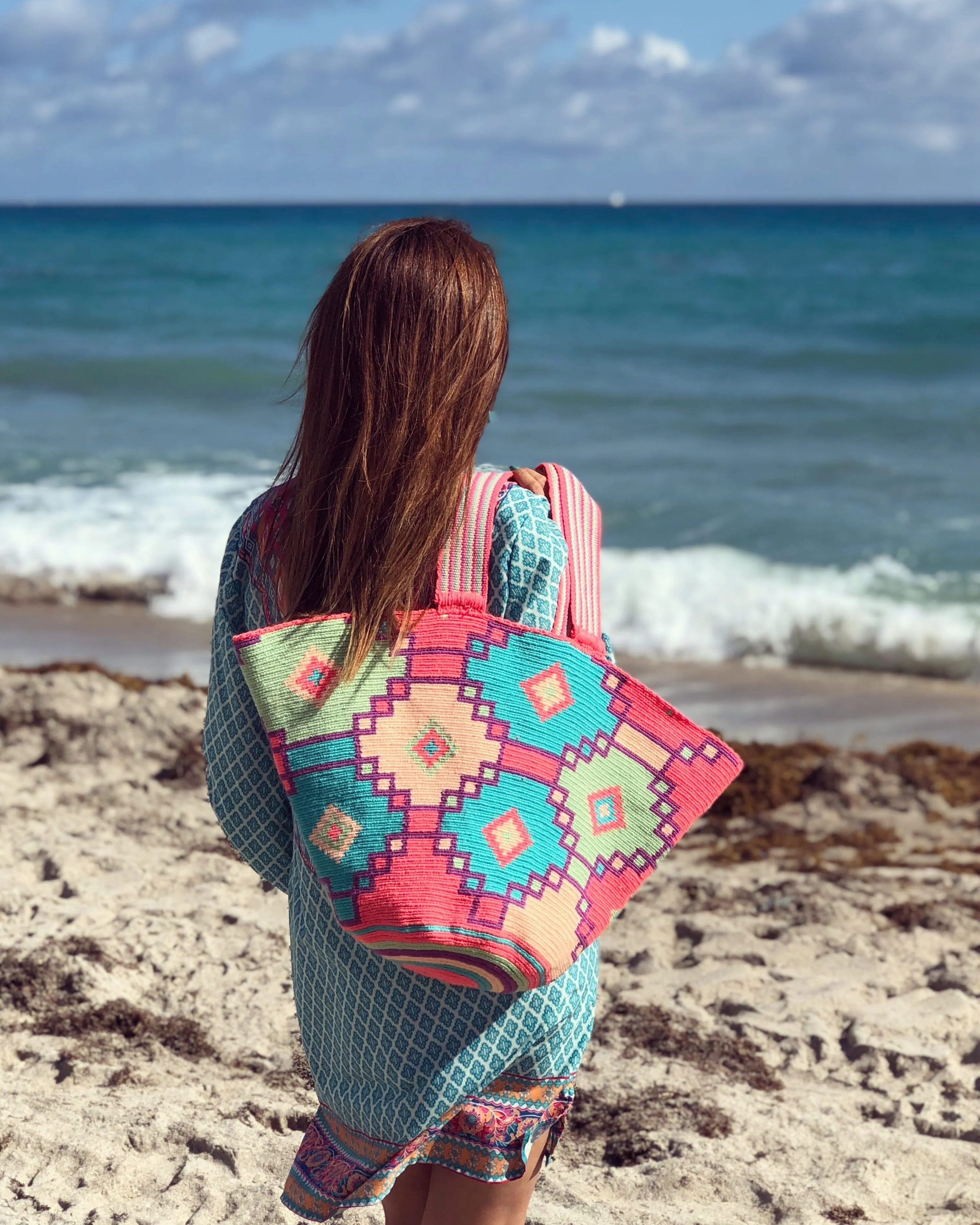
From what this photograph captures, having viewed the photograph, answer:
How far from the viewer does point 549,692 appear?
143cm

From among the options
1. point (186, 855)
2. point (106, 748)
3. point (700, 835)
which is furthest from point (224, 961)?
point (700, 835)

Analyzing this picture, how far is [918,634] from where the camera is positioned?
7.44 m

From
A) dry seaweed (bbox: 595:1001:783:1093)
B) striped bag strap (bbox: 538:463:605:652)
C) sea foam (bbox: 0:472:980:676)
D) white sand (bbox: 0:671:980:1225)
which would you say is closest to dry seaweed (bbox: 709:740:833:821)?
white sand (bbox: 0:671:980:1225)

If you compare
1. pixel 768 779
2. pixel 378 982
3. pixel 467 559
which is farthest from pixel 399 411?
pixel 768 779

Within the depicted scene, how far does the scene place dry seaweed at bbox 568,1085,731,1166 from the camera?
277 centimetres

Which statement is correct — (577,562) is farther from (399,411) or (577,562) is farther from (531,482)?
(399,411)

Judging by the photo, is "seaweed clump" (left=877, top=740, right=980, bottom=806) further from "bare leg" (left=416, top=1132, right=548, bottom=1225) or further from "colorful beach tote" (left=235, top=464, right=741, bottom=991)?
"colorful beach tote" (left=235, top=464, right=741, bottom=991)

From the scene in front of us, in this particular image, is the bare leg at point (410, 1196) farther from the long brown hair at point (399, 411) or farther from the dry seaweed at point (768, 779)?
the dry seaweed at point (768, 779)

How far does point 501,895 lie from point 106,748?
3700 mm

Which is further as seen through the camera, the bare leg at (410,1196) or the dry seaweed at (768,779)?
the dry seaweed at (768,779)

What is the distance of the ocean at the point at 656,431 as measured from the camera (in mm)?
8133

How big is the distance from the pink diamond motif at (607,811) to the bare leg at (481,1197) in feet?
1.54

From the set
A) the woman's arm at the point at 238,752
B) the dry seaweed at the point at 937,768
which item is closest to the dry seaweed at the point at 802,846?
the dry seaweed at the point at 937,768

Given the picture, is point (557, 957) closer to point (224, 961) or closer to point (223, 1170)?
point (223, 1170)
